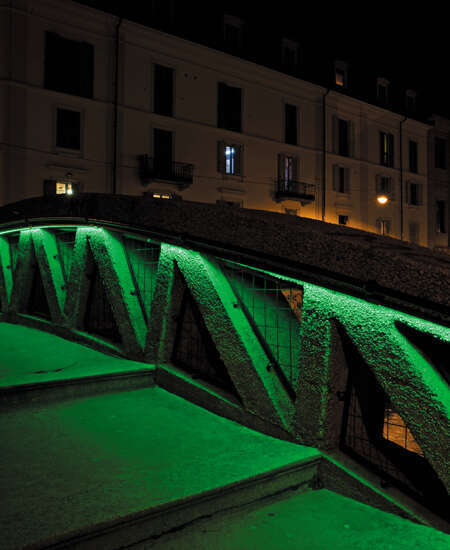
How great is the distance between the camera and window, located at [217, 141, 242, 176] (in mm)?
26453

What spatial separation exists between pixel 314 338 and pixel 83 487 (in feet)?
5.16

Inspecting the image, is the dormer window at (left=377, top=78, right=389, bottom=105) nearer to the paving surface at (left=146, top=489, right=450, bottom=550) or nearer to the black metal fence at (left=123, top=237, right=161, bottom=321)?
the black metal fence at (left=123, top=237, right=161, bottom=321)

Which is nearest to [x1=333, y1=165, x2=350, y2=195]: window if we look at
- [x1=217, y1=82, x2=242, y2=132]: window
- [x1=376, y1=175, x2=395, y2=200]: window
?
[x1=376, y1=175, x2=395, y2=200]: window

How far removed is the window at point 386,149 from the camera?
3522 centimetres

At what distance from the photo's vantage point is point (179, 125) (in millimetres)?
24891

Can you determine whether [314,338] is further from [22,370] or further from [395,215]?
[395,215]

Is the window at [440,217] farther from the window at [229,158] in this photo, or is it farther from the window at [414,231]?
the window at [229,158]

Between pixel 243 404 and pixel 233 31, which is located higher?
pixel 233 31

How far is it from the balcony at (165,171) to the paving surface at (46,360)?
57.4 feet

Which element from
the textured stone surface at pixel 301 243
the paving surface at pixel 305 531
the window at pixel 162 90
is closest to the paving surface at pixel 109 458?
the paving surface at pixel 305 531

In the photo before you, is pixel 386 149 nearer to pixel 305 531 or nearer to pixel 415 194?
pixel 415 194

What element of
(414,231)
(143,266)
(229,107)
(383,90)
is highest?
(383,90)

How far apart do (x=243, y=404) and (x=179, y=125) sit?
75.7 ft

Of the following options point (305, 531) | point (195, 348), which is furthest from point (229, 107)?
point (305, 531)
